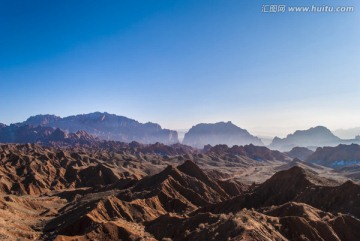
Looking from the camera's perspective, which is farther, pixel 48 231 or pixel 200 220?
pixel 48 231

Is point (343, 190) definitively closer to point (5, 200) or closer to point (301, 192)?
point (301, 192)

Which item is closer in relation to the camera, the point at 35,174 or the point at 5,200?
the point at 5,200

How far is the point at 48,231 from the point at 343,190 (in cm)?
6516

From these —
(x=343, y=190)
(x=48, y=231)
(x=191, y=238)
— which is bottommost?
(x=48, y=231)

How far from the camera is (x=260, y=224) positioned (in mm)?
52469

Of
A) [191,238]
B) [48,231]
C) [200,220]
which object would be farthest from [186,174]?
[191,238]

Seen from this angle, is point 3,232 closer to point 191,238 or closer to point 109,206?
point 109,206

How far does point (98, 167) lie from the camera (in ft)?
572

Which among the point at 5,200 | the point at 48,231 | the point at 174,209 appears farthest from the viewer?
the point at 5,200

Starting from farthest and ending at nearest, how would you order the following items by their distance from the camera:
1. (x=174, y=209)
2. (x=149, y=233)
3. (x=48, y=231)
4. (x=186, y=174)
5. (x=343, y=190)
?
(x=186, y=174) < (x=174, y=209) < (x=48, y=231) < (x=343, y=190) < (x=149, y=233)

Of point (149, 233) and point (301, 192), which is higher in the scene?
point (301, 192)

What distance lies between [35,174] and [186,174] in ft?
246

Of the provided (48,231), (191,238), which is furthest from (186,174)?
(191,238)

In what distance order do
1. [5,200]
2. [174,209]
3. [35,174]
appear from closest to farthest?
[174,209]
[5,200]
[35,174]
